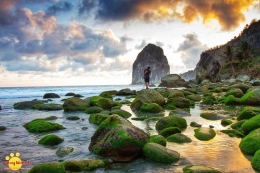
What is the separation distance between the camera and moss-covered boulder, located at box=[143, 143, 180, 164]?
5.02m

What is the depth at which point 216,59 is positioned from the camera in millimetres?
97812

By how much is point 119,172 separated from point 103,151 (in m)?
1.01

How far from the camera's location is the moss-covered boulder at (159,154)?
16.5ft

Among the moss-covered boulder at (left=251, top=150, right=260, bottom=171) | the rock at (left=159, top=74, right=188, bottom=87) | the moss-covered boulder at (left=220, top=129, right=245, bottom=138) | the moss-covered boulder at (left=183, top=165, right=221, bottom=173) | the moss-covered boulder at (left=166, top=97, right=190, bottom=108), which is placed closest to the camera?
the moss-covered boulder at (left=183, top=165, right=221, bottom=173)

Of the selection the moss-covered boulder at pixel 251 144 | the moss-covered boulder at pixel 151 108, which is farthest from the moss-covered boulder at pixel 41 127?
the moss-covered boulder at pixel 251 144

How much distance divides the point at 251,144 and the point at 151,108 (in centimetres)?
713

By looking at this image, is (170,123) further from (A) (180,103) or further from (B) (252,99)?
(B) (252,99)

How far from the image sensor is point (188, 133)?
7.40 m

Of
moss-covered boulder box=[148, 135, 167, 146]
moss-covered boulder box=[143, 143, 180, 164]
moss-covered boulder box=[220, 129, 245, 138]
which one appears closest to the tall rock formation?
moss-covered boulder box=[220, 129, 245, 138]

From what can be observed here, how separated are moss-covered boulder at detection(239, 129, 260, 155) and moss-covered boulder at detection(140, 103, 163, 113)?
662 centimetres

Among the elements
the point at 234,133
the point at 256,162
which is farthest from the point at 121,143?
the point at 234,133

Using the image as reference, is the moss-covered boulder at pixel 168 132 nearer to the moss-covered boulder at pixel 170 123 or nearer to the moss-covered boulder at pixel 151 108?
the moss-covered boulder at pixel 170 123

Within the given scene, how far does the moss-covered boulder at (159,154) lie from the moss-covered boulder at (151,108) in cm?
693

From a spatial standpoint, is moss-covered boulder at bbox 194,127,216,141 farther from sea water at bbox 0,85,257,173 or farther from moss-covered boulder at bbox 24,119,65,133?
moss-covered boulder at bbox 24,119,65,133
